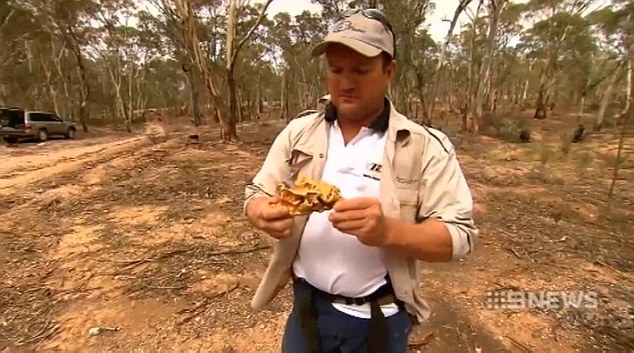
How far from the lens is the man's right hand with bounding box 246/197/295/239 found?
1.04m

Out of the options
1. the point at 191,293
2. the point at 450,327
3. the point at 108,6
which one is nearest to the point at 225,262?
the point at 191,293

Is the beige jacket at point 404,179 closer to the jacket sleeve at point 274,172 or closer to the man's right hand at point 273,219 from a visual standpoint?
the jacket sleeve at point 274,172

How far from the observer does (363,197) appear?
1.02m

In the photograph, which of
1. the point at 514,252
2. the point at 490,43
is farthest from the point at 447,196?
the point at 490,43

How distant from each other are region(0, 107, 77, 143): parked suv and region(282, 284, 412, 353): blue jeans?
1641 centimetres

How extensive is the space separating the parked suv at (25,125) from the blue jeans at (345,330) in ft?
53.8

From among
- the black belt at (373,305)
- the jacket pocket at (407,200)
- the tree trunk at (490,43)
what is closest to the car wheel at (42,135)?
the tree trunk at (490,43)

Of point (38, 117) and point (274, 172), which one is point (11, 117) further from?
point (274, 172)

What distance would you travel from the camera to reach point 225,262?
3.84 m

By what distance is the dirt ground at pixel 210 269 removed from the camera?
2.77 meters

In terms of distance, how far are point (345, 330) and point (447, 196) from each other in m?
0.49

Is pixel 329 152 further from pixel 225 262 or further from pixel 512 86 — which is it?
pixel 512 86

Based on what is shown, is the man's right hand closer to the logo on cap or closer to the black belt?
the black belt

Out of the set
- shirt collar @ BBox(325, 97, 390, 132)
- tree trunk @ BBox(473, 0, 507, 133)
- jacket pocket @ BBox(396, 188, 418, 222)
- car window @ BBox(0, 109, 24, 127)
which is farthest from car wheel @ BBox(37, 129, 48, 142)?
jacket pocket @ BBox(396, 188, 418, 222)
